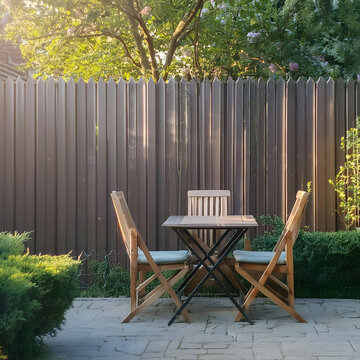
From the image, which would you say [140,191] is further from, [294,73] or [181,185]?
[294,73]

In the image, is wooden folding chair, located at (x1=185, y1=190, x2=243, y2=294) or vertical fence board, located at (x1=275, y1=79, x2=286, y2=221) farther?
vertical fence board, located at (x1=275, y1=79, x2=286, y2=221)

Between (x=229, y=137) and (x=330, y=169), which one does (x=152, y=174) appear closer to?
(x=229, y=137)

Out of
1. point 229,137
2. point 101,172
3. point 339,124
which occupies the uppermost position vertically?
point 339,124

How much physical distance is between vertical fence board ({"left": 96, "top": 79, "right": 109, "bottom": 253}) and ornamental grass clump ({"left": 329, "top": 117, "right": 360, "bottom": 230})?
248 centimetres

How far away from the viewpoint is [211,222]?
505cm

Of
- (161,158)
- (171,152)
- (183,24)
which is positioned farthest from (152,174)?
(183,24)

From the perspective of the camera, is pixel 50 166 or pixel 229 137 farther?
pixel 50 166

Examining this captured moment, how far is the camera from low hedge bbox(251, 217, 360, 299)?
18.5ft

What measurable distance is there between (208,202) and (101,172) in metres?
1.26

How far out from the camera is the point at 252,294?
4977mm

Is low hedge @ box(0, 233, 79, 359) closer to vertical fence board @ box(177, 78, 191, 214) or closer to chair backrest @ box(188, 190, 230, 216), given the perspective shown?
chair backrest @ box(188, 190, 230, 216)

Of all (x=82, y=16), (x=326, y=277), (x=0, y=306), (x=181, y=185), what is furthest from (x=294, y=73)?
(x=0, y=306)

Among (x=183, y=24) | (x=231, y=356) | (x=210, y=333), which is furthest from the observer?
(x=183, y=24)

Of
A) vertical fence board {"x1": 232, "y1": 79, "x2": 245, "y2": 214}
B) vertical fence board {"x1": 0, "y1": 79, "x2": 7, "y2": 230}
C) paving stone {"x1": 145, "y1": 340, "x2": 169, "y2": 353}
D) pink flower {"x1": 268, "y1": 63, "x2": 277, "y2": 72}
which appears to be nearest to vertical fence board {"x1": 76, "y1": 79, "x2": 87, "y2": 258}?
vertical fence board {"x1": 0, "y1": 79, "x2": 7, "y2": 230}
